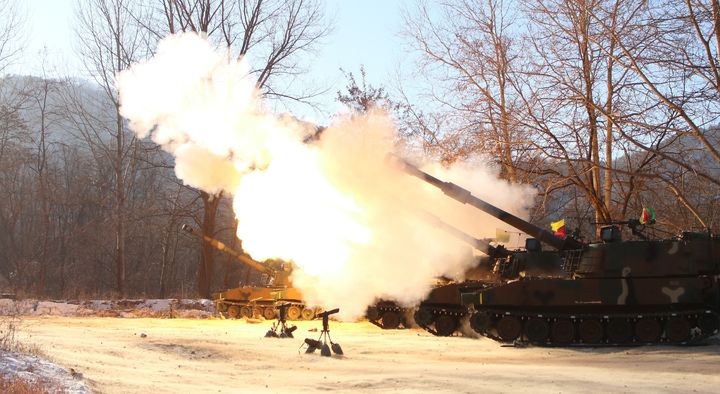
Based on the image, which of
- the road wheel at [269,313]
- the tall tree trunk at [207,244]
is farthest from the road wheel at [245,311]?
the tall tree trunk at [207,244]

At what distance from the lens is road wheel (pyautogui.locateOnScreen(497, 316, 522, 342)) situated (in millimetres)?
18391

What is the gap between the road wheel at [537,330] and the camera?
18.1 meters

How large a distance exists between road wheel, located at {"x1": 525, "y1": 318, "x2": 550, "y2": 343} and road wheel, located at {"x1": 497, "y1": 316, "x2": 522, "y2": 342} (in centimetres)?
22

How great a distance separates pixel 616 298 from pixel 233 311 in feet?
51.1

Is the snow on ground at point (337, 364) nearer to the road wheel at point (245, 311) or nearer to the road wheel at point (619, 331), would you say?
the road wheel at point (619, 331)

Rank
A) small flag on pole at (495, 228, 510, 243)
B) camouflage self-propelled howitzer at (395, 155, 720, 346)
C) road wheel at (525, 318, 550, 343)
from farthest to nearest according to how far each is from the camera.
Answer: small flag on pole at (495, 228, 510, 243) < road wheel at (525, 318, 550, 343) < camouflage self-propelled howitzer at (395, 155, 720, 346)

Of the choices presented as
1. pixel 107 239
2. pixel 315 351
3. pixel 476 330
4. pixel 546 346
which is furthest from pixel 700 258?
pixel 107 239

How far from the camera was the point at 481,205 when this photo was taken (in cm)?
1939

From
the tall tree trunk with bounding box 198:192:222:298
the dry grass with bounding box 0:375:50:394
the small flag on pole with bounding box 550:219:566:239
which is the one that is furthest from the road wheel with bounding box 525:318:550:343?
the tall tree trunk with bounding box 198:192:222:298

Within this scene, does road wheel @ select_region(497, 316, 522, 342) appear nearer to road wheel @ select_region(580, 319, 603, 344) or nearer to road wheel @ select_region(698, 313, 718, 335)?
road wheel @ select_region(580, 319, 603, 344)

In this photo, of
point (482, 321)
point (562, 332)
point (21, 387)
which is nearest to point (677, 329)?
point (562, 332)

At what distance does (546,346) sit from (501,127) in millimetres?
10313

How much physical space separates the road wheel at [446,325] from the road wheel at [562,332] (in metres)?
→ 3.24

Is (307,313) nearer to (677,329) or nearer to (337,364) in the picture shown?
(337,364)
